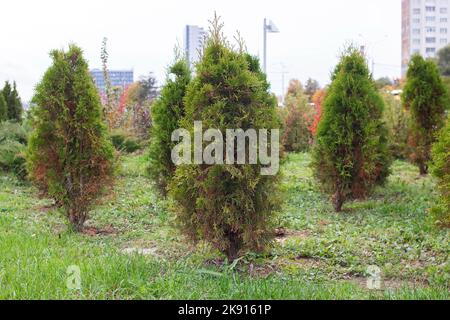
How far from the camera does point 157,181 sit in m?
9.14

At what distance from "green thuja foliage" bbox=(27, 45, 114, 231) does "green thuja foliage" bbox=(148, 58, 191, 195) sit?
206cm

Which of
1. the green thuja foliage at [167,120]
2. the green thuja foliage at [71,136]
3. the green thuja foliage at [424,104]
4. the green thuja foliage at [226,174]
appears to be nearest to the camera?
the green thuja foliage at [226,174]

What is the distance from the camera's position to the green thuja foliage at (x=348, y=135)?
8.70 meters

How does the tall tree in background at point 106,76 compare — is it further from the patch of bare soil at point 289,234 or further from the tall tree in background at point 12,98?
the patch of bare soil at point 289,234

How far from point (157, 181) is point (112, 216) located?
1.27 metres

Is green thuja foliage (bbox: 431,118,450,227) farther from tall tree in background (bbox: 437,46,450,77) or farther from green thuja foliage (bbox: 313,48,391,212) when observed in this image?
tall tree in background (bbox: 437,46,450,77)

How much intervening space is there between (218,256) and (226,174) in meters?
0.98

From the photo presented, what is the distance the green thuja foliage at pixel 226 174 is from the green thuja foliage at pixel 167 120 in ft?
13.1

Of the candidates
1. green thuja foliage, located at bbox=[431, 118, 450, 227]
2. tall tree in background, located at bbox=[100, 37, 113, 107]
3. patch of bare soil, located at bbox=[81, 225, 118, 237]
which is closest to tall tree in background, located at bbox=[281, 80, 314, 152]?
tall tree in background, located at bbox=[100, 37, 113, 107]

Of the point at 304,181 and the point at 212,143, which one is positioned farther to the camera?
the point at 304,181

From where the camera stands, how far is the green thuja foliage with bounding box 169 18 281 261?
476cm

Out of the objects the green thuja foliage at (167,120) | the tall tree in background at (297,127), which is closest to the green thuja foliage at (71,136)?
the green thuja foliage at (167,120)

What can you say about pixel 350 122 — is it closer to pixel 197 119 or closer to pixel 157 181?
pixel 157 181
